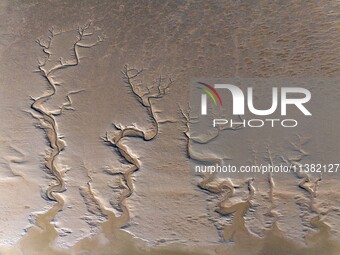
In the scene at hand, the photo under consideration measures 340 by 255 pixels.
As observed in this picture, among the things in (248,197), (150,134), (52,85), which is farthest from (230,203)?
(52,85)

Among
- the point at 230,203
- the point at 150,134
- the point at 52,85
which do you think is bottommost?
the point at 230,203

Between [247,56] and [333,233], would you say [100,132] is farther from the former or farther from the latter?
[333,233]

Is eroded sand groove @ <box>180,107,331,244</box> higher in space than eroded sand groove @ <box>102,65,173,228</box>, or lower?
lower

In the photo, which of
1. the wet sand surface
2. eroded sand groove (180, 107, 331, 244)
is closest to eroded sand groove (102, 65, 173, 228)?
the wet sand surface

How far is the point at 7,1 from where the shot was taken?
184cm

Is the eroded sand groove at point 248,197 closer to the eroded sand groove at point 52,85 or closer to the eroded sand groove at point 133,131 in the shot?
the eroded sand groove at point 133,131

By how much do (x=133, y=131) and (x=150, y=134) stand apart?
86mm

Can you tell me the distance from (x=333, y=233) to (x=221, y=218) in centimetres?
54

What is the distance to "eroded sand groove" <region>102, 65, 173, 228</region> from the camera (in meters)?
1.78

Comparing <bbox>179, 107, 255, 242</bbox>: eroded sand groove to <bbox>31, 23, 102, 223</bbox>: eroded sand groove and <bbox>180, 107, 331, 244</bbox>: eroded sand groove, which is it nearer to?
<bbox>180, 107, 331, 244</bbox>: eroded sand groove

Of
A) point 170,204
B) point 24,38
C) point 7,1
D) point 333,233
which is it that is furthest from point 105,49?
point 333,233

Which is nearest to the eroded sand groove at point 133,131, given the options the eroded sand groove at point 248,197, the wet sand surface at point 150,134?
the wet sand surface at point 150,134

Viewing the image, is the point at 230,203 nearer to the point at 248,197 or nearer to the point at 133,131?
the point at 248,197

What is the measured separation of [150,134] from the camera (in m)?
1.79
